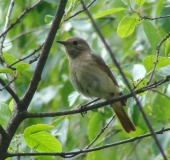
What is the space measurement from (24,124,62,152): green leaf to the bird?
4.60 ft

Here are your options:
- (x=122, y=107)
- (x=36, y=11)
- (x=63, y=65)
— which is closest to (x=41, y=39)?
(x=63, y=65)

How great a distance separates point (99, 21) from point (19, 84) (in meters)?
1.48

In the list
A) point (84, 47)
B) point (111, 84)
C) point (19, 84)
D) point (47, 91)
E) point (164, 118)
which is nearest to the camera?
point (164, 118)

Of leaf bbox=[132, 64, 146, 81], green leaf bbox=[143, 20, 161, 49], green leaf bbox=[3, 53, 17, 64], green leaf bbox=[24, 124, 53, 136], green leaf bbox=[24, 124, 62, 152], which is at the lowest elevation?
green leaf bbox=[24, 124, 62, 152]

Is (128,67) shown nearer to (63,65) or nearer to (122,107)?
(122,107)

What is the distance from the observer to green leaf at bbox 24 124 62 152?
10.7 feet

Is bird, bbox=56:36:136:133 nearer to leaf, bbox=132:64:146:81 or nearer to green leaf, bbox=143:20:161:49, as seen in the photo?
leaf, bbox=132:64:146:81

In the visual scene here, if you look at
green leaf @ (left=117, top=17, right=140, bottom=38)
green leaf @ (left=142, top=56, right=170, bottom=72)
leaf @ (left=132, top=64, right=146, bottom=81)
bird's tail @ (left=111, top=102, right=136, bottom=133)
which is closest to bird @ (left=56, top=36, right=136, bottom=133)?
bird's tail @ (left=111, top=102, right=136, bottom=133)

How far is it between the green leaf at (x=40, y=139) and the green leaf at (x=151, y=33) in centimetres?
104

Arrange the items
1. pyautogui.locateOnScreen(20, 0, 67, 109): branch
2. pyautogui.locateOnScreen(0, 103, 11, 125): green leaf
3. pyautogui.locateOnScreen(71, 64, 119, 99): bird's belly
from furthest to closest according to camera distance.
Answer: pyautogui.locateOnScreen(71, 64, 119, 99): bird's belly < pyautogui.locateOnScreen(0, 103, 11, 125): green leaf < pyautogui.locateOnScreen(20, 0, 67, 109): branch

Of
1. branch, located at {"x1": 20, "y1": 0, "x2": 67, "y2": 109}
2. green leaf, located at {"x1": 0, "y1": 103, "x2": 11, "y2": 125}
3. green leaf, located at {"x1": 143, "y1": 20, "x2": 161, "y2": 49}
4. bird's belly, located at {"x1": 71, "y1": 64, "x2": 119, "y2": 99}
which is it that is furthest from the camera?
bird's belly, located at {"x1": 71, "y1": 64, "x2": 119, "y2": 99}

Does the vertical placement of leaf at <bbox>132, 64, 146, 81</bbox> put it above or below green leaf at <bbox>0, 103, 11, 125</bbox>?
above

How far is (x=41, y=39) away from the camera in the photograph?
20.4 ft

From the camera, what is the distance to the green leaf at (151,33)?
3.66 m
